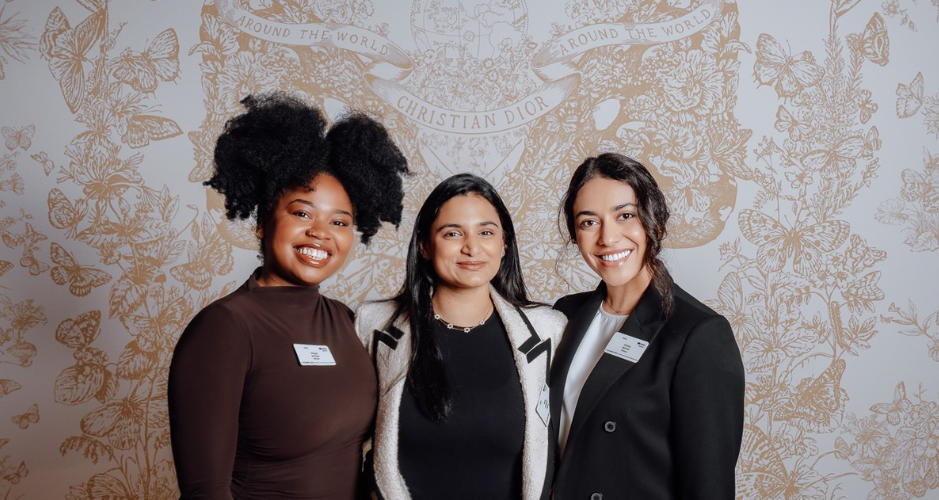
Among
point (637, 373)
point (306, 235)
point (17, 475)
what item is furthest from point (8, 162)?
point (637, 373)

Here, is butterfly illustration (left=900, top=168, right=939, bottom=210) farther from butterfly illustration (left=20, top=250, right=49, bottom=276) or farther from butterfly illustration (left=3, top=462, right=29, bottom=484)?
butterfly illustration (left=3, top=462, right=29, bottom=484)

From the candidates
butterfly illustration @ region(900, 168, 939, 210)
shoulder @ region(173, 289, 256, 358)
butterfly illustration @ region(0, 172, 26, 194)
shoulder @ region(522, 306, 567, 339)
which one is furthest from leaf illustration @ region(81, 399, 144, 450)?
butterfly illustration @ region(900, 168, 939, 210)

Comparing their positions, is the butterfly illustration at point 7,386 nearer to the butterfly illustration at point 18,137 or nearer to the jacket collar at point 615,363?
the butterfly illustration at point 18,137

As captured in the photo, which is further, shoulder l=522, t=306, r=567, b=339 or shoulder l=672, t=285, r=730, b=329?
shoulder l=522, t=306, r=567, b=339

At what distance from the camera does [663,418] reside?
206 centimetres

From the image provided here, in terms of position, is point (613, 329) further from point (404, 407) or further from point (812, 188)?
point (812, 188)

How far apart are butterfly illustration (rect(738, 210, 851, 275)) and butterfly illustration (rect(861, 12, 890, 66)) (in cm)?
78

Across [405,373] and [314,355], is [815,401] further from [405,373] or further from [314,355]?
[314,355]

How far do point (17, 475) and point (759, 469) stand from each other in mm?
3333

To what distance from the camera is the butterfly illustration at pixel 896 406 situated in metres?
3.49

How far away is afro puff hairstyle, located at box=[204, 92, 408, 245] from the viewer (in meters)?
2.10

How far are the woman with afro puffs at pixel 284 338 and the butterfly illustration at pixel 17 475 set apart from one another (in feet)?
6.59

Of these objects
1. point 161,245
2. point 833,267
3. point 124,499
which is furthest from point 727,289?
point 124,499

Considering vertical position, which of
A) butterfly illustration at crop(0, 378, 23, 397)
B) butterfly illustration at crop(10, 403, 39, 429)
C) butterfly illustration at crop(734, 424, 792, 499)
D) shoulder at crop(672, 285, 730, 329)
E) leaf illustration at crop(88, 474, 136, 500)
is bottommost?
leaf illustration at crop(88, 474, 136, 500)
